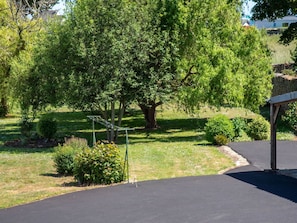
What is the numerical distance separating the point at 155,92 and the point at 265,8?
20.0ft

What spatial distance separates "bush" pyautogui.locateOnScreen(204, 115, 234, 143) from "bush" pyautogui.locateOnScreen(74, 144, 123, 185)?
336 inches

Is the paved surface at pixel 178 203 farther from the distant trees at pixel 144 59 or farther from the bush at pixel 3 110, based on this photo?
the bush at pixel 3 110

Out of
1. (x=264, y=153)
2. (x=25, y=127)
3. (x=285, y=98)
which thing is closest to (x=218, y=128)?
(x=264, y=153)

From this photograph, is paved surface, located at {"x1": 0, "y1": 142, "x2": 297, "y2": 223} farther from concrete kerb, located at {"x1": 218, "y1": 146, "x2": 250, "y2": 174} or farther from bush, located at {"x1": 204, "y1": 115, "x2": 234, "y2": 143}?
bush, located at {"x1": 204, "y1": 115, "x2": 234, "y2": 143}

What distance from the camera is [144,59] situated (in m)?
21.3

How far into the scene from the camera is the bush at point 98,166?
531 inches

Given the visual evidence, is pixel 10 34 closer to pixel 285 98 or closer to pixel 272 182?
pixel 285 98

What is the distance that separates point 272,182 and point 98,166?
4.95 metres

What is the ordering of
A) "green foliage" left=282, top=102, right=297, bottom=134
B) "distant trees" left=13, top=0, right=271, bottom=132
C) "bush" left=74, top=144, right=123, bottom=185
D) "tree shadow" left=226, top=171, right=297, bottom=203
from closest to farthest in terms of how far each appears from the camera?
"tree shadow" left=226, top=171, right=297, bottom=203
"bush" left=74, top=144, right=123, bottom=185
"distant trees" left=13, top=0, right=271, bottom=132
"green foliage" left=282, top=102, right=297, bottom=134

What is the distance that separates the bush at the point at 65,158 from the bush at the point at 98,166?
4.12 ft

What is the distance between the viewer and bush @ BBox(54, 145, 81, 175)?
1495 centimetres

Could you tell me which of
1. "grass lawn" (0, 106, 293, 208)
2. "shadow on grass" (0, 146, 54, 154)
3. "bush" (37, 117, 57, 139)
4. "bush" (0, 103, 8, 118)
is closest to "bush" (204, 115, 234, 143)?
"grass lawn" (0, 106, 293, 208)

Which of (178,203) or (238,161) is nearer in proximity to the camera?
(178,203)

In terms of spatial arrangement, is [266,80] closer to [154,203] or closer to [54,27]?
[54,27]
